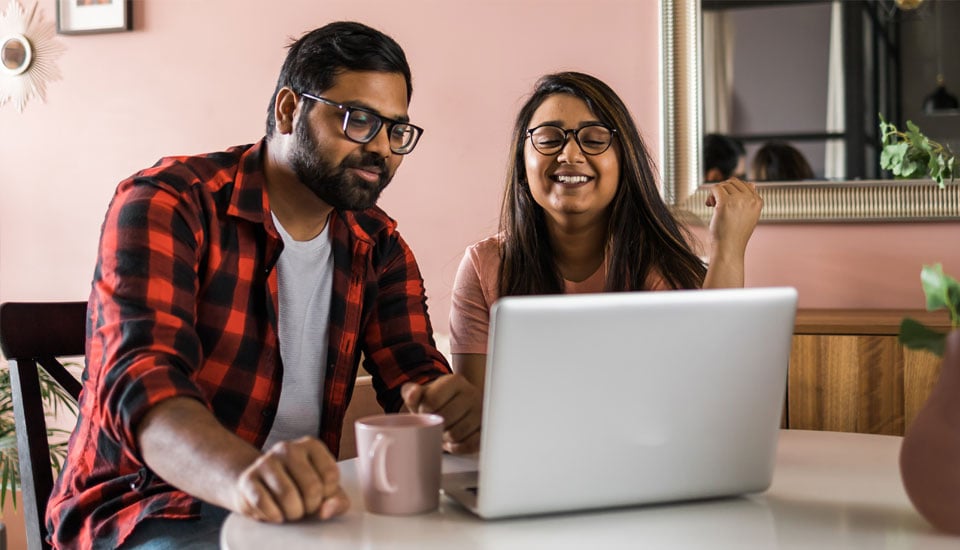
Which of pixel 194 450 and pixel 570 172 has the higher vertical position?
pixel 570 172

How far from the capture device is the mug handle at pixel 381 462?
38.3 inches

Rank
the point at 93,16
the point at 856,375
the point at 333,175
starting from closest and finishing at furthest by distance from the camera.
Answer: the point at 333,175 < the point at 856,375 < the point at 93,16

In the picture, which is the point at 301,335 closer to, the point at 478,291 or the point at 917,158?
the point at 478,291

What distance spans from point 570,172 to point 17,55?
225 centimetres

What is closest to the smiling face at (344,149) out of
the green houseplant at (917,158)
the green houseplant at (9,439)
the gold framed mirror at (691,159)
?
the green houseplant at (917,158)

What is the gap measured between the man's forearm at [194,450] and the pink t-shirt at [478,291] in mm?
852

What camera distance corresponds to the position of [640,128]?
109 inches

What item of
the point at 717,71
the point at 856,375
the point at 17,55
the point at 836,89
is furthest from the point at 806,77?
the point at 17,55

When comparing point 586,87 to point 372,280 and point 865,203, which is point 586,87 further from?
point 865,203

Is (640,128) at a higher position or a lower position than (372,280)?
higher

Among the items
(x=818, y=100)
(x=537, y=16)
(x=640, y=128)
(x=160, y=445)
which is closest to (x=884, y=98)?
(x=818, y=100)

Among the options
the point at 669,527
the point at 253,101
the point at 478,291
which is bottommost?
the point at 669,527

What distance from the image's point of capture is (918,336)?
93cm

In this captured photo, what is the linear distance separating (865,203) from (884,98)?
0.88ft
